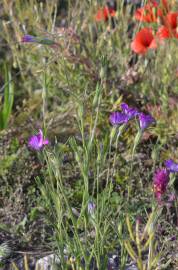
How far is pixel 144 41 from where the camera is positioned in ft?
8.38

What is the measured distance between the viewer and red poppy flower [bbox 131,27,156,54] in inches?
101

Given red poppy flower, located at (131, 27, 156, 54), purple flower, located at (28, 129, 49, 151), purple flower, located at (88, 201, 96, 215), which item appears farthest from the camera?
red poppy flower, located at (131, 27, 156, 54)

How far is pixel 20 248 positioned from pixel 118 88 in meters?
1.01

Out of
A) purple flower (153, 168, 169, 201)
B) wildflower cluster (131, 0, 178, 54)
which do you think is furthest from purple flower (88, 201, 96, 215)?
wildflower cluster (131, 0, 178, 54)

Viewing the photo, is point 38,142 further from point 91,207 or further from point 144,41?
point 144,41

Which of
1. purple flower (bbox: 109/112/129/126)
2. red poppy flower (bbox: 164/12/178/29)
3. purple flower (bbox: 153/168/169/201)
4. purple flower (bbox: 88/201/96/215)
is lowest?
purple flower (bbox: 88/201/96/215)

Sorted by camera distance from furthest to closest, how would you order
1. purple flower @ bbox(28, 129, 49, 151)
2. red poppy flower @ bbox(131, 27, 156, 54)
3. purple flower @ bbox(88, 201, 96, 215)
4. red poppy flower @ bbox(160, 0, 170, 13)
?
red poppy flower @ bbox(131, 27, 156, 54), red poppy flower @ bbox(160, 0, 170, 13), purple flower @ bbox(88, 201, 96, 215), purple flower @ bbox(28, 129, 49, 151)

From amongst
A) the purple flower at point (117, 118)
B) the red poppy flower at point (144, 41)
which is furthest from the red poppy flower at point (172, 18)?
the purple flower at point (117, 118)

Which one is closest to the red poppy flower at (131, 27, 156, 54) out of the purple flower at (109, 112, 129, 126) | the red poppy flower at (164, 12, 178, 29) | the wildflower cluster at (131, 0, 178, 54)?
the wildflower cluster at (131, 0, 178, 54)

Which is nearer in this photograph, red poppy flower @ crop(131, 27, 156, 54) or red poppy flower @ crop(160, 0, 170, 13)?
red poppy flower @ crop(160, 0, 170, 13)

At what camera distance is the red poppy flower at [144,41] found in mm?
2553

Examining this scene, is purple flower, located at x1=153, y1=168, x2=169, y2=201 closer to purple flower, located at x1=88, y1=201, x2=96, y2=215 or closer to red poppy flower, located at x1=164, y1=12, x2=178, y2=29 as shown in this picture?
purple flower, located at x1=88, y1=201, x2=96, y2=215

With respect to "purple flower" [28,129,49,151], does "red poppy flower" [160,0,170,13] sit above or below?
above

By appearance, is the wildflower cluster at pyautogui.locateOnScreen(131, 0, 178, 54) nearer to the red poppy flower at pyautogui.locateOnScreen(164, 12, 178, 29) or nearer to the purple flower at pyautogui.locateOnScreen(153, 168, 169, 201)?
the red poppy flower at pyautogui.locateOnScreen(164, 12, 178, 29)
